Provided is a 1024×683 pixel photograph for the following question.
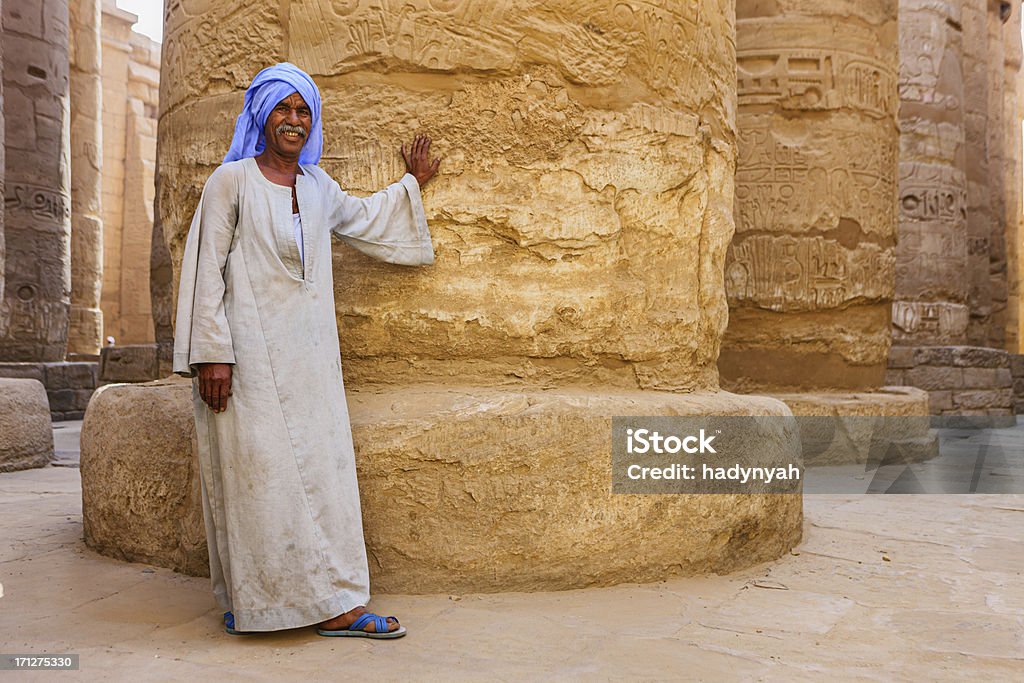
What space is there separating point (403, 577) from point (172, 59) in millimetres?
2019

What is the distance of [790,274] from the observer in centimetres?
636

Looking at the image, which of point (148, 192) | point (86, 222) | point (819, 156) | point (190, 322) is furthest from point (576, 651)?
point (148, 192)

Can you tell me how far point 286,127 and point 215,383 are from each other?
0.72 meters

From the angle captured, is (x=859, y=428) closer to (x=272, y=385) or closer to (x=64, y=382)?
(x=272, y=385)

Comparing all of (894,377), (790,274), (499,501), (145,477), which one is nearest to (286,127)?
(499,501)

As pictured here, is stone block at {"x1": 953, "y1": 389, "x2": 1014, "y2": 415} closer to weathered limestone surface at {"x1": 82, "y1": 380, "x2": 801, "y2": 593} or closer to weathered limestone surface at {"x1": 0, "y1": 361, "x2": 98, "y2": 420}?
weathered limestone surface at {"x1": 82, "y1": 380, "x2": 801, "y2": 593}

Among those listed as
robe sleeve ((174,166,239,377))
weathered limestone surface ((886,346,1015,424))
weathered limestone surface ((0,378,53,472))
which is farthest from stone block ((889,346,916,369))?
robe sleeve ((174,166,239,377))

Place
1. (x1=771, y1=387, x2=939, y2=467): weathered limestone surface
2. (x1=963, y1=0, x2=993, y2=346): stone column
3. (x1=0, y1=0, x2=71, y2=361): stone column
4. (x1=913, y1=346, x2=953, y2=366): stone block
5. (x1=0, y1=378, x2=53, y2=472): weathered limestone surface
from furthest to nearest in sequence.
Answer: (x1=963, y1=0, x2=993, y2=346): stone column
(x1=0, y1=0, x2=71, y2=361): stone column
(x1=913, y1=346, x2=953, y2=366): stone block
(x1=771, y1=387, x2=939, y2=467): weathered limestone surface
(x1=0, y1=378, x2=53, y2=472): weathered limestone surface

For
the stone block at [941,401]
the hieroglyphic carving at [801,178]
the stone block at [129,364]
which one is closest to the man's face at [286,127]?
the hieroglyphic carving at [801,178]

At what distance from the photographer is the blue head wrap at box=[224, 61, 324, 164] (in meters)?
2.66

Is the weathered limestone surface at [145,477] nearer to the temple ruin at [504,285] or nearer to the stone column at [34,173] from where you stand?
the temple ruin at [504,285]

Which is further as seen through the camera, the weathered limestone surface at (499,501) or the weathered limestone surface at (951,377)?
the weathered limestone surface at (951,377)

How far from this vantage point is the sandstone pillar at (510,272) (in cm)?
287
